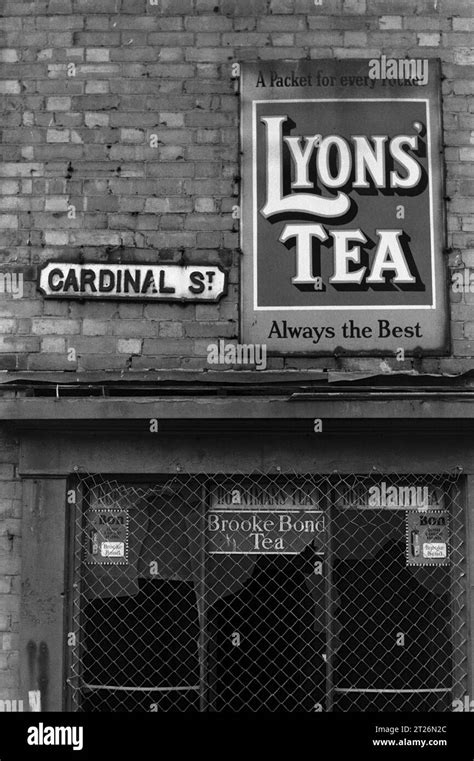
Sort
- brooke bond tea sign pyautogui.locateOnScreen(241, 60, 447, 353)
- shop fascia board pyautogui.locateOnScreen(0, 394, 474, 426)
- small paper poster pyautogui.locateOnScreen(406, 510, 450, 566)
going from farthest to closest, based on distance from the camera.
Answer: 1. brooke bond tea sign pyautogui.locateOnScreen(241, 60, 447, 353)
2. small paper poster pyautogui.locateOnScreen(406, 510, 450, 566)
3. shop fascia board pyautogui.locateOnScreen(0, 394, 474, 426)

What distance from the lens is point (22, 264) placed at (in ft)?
23.4

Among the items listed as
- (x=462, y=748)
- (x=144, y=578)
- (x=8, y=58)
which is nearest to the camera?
(x=462, y=748)

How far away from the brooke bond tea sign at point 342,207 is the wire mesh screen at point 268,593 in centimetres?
107

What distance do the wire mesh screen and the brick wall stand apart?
936mm

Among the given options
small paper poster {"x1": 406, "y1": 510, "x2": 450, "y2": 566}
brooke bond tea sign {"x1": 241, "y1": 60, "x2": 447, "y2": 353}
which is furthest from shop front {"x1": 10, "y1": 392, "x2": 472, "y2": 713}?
brooke bond tea sign {"x1": 241, "y1": 60, "x2": 447, "y2": 353}

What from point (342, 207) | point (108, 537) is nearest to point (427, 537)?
point (108, 537)

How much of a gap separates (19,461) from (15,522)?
419 millimetres

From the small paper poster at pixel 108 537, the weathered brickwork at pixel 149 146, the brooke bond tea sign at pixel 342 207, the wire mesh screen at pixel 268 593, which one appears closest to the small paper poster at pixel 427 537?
the wire mesh screen at pixel 268 593

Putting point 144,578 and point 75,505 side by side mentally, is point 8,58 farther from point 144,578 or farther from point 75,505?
point 144,578

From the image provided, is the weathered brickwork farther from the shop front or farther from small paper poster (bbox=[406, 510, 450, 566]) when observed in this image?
small paper poster (bbox=[406, 510, 450, 566])

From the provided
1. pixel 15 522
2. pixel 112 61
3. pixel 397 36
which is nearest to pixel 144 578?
pixel 15 522

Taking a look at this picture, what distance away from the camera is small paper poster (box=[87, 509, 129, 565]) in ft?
22.6

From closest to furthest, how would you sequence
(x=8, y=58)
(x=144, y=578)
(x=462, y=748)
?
(x=462, y=748) < (x=144, y=578) < (x=8, y=58)

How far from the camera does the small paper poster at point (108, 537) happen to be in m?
6.90
